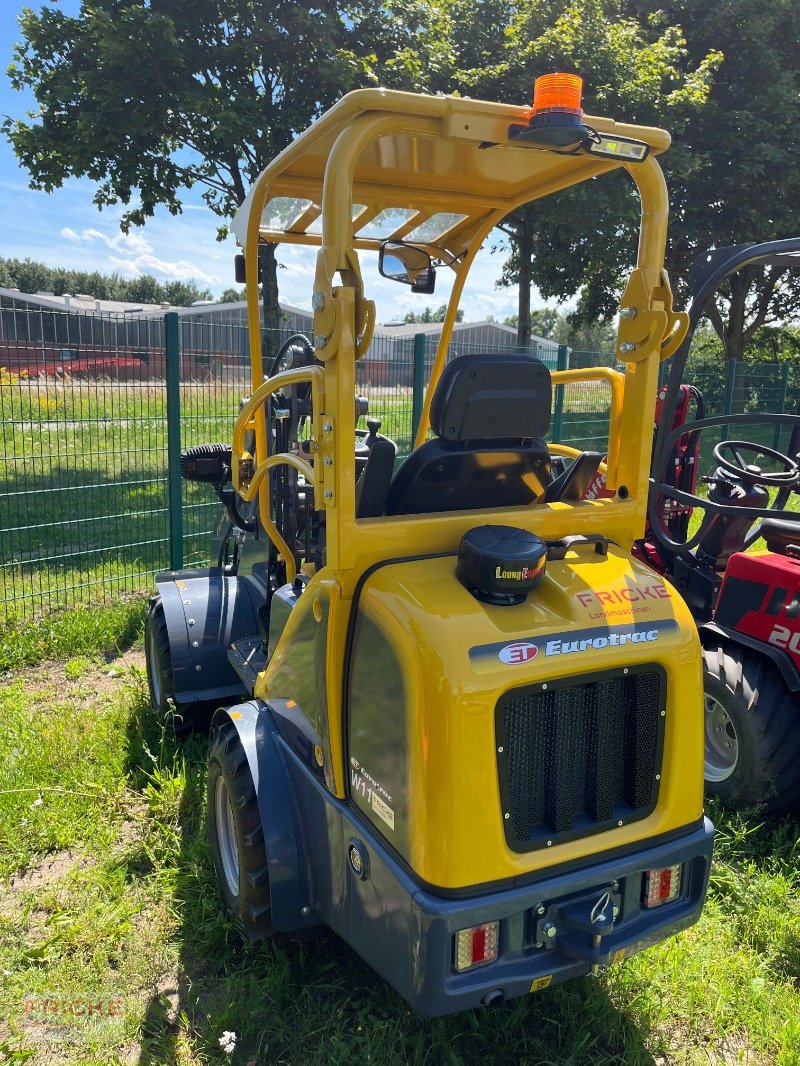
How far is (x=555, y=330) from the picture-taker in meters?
69.6

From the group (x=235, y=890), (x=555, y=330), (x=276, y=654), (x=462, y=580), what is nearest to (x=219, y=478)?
(x=276, y=654)

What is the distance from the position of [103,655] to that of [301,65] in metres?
8.58

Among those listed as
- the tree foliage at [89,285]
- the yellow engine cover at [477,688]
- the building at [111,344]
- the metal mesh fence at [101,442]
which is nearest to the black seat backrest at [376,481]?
the yellow engine cover at [477,688]

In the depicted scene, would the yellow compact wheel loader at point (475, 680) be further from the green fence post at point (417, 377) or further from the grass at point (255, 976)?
the green fence post at point (417, 377)

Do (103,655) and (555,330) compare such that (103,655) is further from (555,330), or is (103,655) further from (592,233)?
(555,330)

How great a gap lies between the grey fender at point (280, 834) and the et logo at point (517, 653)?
97cm

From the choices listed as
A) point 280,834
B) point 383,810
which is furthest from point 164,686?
point 383,810

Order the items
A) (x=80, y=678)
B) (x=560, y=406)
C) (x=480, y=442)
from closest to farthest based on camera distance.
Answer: (x=480, y=442)
(x=80, y=678)
(x=560, y=406)

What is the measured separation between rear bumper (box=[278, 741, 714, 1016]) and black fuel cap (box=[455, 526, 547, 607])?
712mm

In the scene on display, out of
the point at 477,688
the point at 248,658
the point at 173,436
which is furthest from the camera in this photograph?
the point at 173,436

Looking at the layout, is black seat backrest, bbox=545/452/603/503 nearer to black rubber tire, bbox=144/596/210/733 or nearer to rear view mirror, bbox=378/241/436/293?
rear view mirror, bbox=378/241/436/293

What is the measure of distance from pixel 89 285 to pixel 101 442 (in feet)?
238

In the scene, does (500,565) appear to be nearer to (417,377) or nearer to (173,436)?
(173,436)

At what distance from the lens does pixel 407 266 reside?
3811 mm
